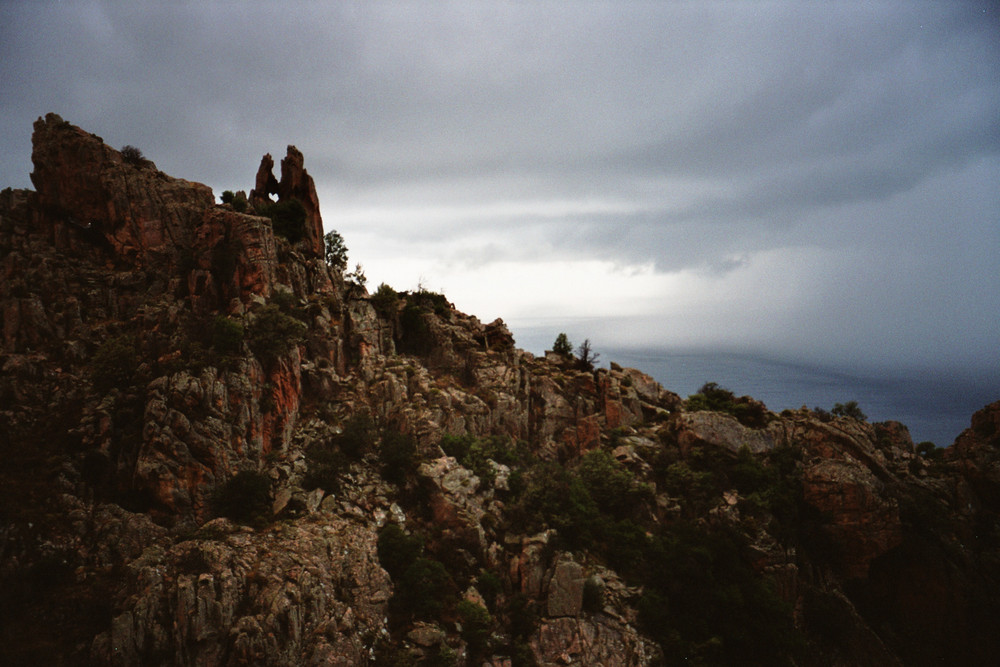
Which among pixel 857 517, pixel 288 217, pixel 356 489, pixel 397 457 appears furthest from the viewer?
pixel 288 217

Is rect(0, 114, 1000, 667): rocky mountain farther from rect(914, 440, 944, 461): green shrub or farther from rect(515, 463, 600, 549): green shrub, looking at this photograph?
rect(914, 440, 944, 461): green shrub

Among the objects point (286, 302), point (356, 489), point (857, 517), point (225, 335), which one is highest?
point (286, 302)

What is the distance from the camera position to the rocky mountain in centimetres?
2358

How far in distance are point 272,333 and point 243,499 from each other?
1194 cm

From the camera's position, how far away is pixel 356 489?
33.1 metres

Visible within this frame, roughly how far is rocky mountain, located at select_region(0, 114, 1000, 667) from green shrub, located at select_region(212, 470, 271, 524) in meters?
0.17

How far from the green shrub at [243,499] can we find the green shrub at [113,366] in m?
9.83

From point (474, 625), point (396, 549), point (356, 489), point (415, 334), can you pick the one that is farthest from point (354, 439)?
point (415, 334)

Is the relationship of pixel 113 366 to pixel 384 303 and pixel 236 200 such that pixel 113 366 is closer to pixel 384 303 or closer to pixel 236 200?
pixel 236 200

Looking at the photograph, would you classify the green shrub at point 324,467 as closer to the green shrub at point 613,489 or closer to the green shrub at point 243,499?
the green shrub at point 243,499

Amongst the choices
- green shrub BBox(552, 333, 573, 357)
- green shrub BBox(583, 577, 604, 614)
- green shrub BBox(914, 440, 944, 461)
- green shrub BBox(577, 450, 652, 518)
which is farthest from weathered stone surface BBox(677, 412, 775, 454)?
green shrub BBox(914, 440, 944, 461)

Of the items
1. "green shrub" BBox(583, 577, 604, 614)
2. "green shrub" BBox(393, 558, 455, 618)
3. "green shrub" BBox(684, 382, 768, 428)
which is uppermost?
"green shrub" BBox(684, 382, 768, 428)

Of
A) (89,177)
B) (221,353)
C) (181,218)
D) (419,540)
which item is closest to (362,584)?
(419,540)

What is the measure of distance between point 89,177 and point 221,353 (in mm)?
21025
